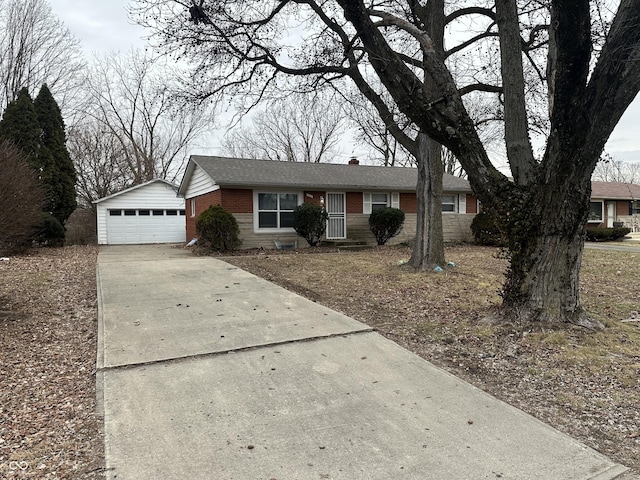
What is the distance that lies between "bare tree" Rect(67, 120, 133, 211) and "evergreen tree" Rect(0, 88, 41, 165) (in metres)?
9.48

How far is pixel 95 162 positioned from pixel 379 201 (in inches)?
813

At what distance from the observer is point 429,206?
388 inches

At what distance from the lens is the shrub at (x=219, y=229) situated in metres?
13.6

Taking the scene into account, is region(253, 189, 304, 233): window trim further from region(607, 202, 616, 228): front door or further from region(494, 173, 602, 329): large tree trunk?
region(607, 202, 616, 228): front door

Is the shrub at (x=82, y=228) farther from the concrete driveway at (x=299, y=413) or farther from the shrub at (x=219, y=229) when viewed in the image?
the concrete driveway at (x=299, y=413)

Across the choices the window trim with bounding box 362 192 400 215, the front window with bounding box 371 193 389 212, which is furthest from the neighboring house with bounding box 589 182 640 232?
the front window with bounding box 371 193 389 212

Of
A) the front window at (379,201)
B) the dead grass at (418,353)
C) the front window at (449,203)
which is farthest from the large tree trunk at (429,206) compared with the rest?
the front window at (449,203)

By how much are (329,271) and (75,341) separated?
5.80m

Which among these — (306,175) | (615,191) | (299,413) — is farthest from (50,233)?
(615,191)

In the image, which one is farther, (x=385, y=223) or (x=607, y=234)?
(x=607, y=234)

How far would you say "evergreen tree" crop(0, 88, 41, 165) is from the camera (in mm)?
16609

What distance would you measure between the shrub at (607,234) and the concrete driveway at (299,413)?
19.8 metres

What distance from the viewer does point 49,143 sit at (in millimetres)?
18453

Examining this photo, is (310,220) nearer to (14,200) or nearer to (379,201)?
(379,201)
